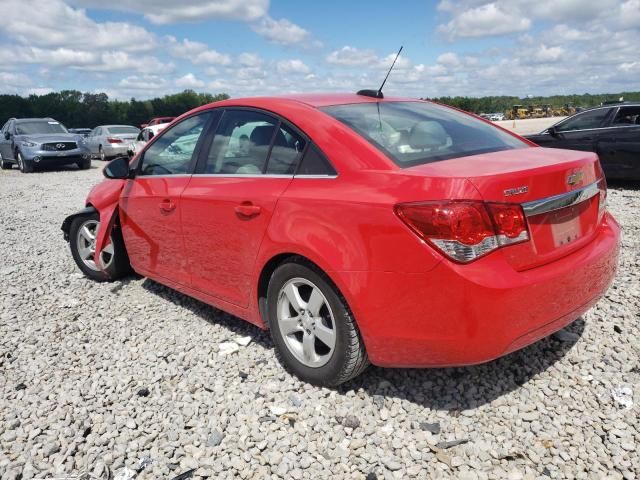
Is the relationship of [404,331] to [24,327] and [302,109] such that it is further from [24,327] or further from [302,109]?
[24,327]

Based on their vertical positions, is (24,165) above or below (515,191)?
below

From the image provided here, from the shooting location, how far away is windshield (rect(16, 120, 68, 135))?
18641 millimetres

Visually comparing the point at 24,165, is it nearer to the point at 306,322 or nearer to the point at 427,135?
the point at 306,322

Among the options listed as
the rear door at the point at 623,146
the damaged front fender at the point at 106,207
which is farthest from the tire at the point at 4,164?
the rear door at the point at 623,146

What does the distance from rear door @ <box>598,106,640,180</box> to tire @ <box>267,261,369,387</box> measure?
7737mm

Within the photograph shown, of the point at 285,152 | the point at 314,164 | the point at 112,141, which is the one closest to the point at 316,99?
the point at 285,152

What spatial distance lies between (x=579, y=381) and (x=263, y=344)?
198cm

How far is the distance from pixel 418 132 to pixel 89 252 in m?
3.59

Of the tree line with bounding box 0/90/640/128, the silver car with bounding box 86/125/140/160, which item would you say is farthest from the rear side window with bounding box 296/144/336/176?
the tree line with bounding box 0/90/640/128

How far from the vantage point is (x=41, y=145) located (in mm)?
17750

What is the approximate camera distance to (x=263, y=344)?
3.71m

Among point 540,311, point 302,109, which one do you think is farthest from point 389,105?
point 540,311

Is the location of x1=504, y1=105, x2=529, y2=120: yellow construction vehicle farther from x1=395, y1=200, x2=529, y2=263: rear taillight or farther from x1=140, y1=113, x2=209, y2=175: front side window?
x1=395, y1=200, x2=529, y2=263: rear taillight

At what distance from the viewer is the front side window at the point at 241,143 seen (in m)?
3.31
